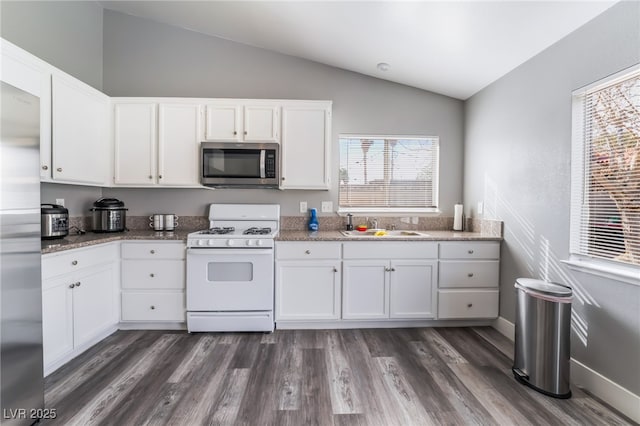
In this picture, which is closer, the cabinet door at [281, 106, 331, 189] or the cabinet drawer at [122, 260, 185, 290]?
the cabinet drawer at [122, 260, 185, 290]

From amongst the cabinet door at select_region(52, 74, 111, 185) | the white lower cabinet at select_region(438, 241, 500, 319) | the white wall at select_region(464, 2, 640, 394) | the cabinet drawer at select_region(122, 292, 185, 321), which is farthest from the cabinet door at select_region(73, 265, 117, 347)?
the white wall at select_region(464, 2, 640, 394)

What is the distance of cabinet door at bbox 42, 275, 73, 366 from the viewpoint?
1.92 meters

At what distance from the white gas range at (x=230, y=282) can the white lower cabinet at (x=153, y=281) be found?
5.2 inches

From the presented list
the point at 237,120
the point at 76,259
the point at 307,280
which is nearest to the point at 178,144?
the point at 237,120

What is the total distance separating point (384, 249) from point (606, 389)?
5.44 ft

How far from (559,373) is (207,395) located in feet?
7.21

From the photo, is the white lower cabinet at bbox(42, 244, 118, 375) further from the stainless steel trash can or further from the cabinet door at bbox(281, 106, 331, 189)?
the stainless steel trash can

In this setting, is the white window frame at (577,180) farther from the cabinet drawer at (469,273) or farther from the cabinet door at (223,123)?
the cabinet door at (223,123)

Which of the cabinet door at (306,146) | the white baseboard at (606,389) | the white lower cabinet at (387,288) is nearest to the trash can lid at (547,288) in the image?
the white baseboard at (606,389)

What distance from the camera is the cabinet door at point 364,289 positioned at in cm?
271

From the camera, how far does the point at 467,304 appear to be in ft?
9.11

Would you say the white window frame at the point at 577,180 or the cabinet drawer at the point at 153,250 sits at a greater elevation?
the white window frame at the point at 577,180

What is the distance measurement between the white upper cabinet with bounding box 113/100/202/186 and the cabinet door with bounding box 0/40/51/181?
71 cm

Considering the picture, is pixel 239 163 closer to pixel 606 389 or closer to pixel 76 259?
pixel 76 259
